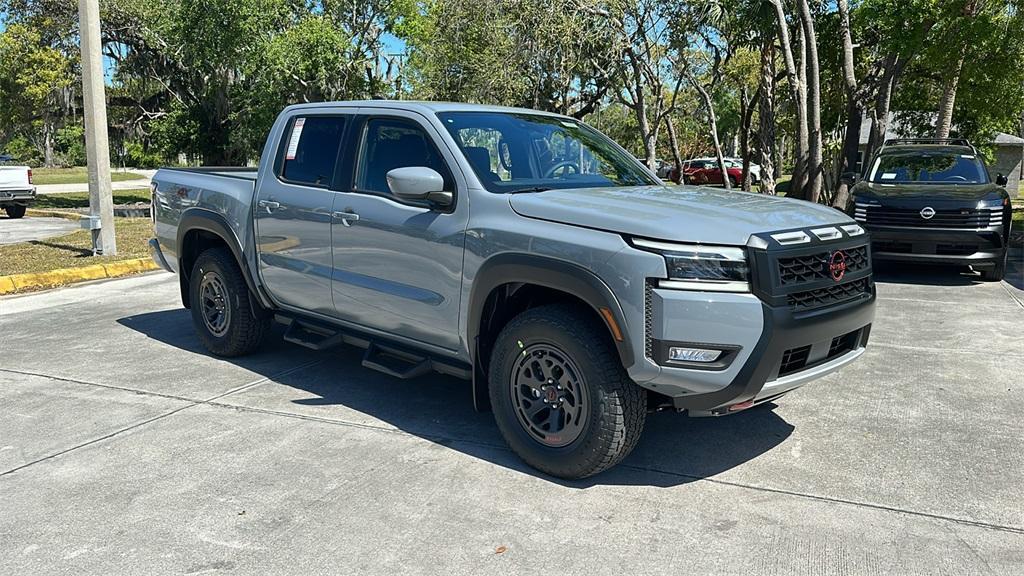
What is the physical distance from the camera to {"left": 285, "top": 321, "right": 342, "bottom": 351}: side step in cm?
551

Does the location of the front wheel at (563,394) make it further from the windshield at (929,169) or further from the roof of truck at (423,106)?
the windshield at (929,169)

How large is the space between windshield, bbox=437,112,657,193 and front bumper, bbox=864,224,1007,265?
5.74 meters

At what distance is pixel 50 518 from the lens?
376 centimetres

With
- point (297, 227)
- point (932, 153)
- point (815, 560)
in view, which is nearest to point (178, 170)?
point (297, 227)

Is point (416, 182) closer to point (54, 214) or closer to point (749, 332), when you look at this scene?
point (749, 332)

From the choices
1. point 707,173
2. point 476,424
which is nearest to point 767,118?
point 707,173

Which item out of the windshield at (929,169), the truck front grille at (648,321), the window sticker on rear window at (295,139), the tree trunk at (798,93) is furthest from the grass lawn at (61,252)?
the tree trunk at (798,93)

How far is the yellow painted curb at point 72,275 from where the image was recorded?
32.3 feet

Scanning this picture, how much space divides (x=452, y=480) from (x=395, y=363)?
3.76ft

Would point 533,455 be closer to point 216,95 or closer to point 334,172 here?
point 334,172

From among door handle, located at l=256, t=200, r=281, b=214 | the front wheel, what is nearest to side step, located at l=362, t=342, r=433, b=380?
the front wheel

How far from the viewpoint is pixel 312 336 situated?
5.77 metres

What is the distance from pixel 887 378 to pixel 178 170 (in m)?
5.73

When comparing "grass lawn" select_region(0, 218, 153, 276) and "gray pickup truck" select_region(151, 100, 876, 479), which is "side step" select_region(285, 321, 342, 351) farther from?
"grass lawn" select_region(0, 218, 153, 276)
